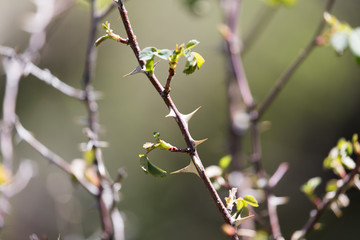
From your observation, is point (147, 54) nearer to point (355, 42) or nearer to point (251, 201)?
point (251, 201)

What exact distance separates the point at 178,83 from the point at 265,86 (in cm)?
60

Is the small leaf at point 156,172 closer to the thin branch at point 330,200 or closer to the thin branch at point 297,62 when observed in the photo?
the thin branch at point 330,200

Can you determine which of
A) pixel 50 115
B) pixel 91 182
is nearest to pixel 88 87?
pixel 91 182

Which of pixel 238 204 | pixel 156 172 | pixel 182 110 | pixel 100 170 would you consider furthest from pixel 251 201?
pixel 182 110

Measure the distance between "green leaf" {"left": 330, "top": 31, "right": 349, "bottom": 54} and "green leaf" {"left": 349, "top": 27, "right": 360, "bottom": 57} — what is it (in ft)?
0.04

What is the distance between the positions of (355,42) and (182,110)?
2.11 metres

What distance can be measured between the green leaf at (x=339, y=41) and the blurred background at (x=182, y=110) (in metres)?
1.52

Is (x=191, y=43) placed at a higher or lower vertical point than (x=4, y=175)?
higher

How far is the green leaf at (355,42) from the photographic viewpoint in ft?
2.65

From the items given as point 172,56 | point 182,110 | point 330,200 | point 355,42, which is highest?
point 172,56

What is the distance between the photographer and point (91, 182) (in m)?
0.94

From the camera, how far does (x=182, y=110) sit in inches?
115

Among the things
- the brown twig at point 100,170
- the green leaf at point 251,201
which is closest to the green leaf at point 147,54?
the green leaf at point 251,201

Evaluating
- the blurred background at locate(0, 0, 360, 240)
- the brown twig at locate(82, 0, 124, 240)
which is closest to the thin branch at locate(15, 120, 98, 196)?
the brown twig at locate(82, 0, 124, 240)
